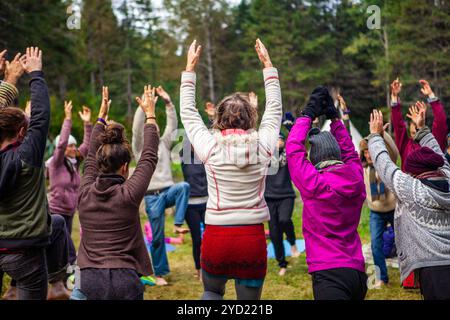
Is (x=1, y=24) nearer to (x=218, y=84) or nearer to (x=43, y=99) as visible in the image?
(x=218, y=84)

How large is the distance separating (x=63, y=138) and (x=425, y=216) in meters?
3.64

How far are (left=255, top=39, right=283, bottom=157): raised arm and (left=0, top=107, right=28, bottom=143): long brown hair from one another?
1755 mm

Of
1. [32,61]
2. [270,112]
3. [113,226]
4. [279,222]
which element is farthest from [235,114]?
[279,222]

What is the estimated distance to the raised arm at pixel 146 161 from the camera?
9.92 feet

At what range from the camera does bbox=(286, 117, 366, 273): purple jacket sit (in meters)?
3.03

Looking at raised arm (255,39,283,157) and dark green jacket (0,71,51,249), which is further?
dark green jacket (0,71,51,249)

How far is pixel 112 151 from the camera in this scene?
308cm

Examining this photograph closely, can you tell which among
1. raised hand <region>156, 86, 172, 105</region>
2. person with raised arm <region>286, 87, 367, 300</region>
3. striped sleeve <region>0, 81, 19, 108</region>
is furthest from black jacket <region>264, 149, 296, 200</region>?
striped sleeve <region>0, 81, 19, 108</region>

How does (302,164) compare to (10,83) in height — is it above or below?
below

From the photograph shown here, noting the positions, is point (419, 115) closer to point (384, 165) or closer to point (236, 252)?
point (384, 165)

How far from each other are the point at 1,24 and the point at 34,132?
54.2ft

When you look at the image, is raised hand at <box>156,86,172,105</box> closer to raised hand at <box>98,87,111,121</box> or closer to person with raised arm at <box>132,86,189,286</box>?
raised hand at <box>98,87,111,121</box>

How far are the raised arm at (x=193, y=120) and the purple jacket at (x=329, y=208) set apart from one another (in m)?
Result: 0.59
